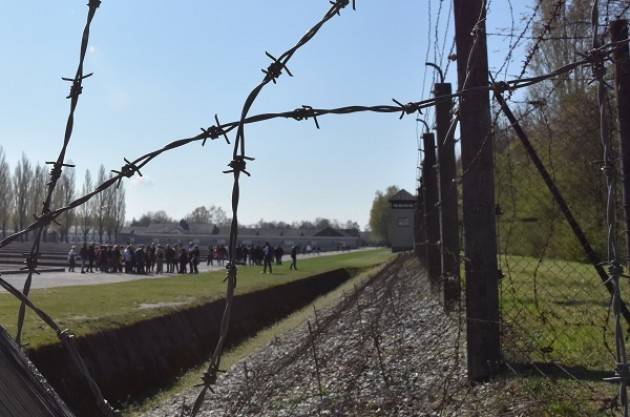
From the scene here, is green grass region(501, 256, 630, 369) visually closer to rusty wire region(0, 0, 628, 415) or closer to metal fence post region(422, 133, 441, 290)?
rusty wire region(0, 0, 628, 415)

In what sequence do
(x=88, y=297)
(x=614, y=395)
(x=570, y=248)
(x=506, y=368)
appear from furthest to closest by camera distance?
(x=88, y=297) → (x=570, y=248) → (x=506, y=368) → (x=614, y=395)

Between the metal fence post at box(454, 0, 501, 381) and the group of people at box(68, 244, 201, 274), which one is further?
the group of people at box(68, 244, 201, 274)

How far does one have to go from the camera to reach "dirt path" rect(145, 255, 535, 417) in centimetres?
507

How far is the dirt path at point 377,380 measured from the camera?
5.07m

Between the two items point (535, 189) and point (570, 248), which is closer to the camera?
point (535, 189)

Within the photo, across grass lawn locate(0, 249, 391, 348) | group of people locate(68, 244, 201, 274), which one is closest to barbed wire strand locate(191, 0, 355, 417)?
grass lawn locate(0, 249, 391, 348)

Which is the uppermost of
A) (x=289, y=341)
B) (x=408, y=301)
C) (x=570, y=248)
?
(x=570, y=248)

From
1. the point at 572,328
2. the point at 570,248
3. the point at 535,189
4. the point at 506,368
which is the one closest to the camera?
the point at 506,368

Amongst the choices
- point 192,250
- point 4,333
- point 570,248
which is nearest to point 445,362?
point 4,333

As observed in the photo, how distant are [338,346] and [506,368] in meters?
3.82

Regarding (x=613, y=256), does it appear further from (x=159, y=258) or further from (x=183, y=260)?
(x=159, y=258)

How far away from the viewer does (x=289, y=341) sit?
1297 centimetres

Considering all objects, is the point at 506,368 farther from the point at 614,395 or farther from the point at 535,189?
the point at 535,189

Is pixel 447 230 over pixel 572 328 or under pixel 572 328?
over
